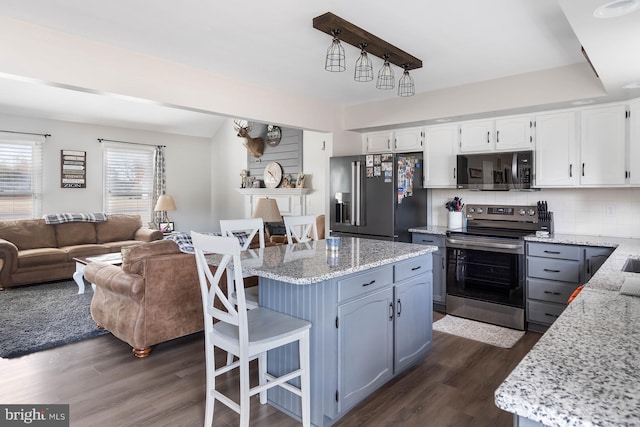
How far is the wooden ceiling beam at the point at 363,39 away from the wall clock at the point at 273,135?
3.50 m

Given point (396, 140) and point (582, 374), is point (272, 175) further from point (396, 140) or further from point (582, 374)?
point (582, 374)

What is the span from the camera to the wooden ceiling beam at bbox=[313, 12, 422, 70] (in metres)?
2.58

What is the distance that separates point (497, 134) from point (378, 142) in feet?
5.02

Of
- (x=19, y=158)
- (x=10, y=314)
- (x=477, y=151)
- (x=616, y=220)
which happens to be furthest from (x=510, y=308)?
(x=19, y=158)

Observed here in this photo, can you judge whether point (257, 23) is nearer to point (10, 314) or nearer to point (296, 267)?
point (296, 267)

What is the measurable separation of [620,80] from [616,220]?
1.53 meters

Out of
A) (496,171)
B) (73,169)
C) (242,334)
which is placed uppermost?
(73,169)

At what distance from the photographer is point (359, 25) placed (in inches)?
107

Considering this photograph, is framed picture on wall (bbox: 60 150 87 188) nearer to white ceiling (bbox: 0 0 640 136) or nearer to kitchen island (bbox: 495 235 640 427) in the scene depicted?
white ceiling (bbox: 0 0 640 136)

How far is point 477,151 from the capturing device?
4297 mm

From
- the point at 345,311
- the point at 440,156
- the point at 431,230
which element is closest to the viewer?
the point at 345,311

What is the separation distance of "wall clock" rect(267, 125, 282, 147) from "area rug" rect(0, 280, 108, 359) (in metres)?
3.54

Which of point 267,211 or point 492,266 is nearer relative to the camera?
point 492,266

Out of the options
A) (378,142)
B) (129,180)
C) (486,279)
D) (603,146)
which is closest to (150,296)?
(486,279)
